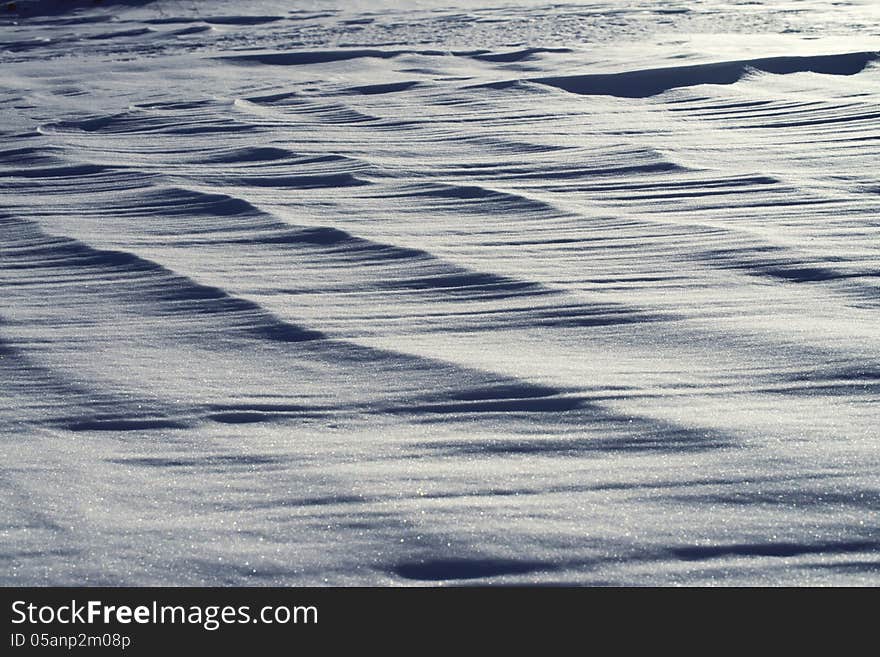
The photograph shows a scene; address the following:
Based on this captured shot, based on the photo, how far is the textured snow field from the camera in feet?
3.85

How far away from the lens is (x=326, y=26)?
20.3 ft

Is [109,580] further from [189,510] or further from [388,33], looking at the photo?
[388,33]

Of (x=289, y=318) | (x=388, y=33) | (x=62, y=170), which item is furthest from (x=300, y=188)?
(x=388, y=33)

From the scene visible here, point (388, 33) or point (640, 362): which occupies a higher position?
point (388, 33)

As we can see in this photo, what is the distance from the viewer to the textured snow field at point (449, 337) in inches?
46.2

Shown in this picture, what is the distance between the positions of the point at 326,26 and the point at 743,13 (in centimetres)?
234

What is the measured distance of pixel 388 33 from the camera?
5.78 metres

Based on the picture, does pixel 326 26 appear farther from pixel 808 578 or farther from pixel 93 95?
pixel 808 578

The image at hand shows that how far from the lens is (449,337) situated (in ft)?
5.79

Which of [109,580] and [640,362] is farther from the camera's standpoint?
[640,362]

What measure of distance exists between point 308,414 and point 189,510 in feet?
0.96
